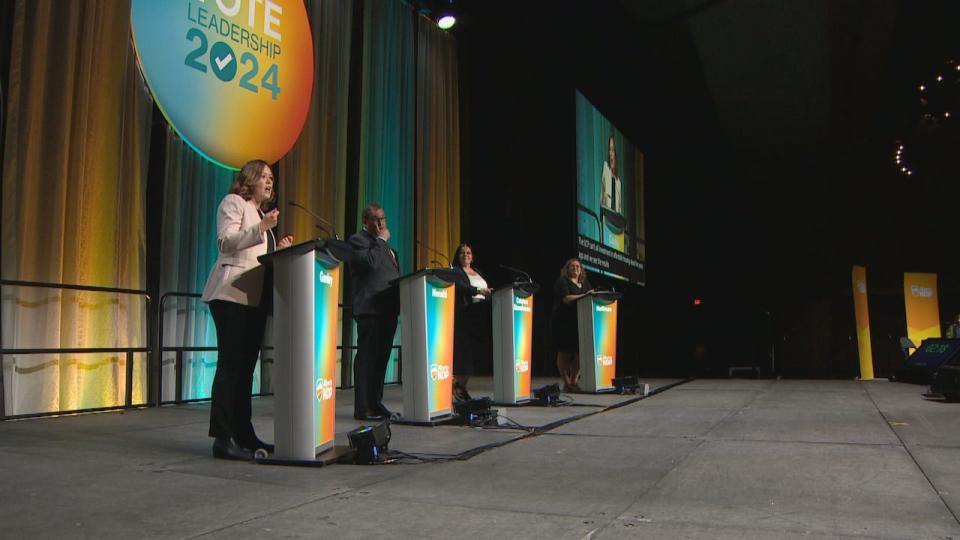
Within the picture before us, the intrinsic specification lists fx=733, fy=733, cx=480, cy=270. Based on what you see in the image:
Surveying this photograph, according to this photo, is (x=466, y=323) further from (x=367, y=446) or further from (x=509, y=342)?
(x=367, y=446)

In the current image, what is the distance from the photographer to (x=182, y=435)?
3980mm

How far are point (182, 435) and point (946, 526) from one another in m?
3.50

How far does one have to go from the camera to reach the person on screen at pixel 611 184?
10.6 metres

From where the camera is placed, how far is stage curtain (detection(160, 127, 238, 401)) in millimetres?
6074

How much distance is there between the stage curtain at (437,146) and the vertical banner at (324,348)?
19.8 feet

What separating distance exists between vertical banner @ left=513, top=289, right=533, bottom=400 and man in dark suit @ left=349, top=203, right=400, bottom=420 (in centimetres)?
137

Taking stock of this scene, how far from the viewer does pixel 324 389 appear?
10.5 feet

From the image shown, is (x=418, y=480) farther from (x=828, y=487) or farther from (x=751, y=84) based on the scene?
(x=751, y=84)

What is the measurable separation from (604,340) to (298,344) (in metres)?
4.59

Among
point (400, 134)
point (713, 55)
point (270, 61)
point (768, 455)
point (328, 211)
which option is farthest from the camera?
point (713, 55)

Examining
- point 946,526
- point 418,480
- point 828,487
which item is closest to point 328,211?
point 418,480

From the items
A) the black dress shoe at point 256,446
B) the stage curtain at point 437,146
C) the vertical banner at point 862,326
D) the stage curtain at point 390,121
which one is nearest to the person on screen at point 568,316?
the stage curtain at point 390,121

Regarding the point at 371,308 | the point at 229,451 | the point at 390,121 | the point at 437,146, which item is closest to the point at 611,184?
the point at 437,146

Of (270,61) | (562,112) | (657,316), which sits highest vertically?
(562,112)
